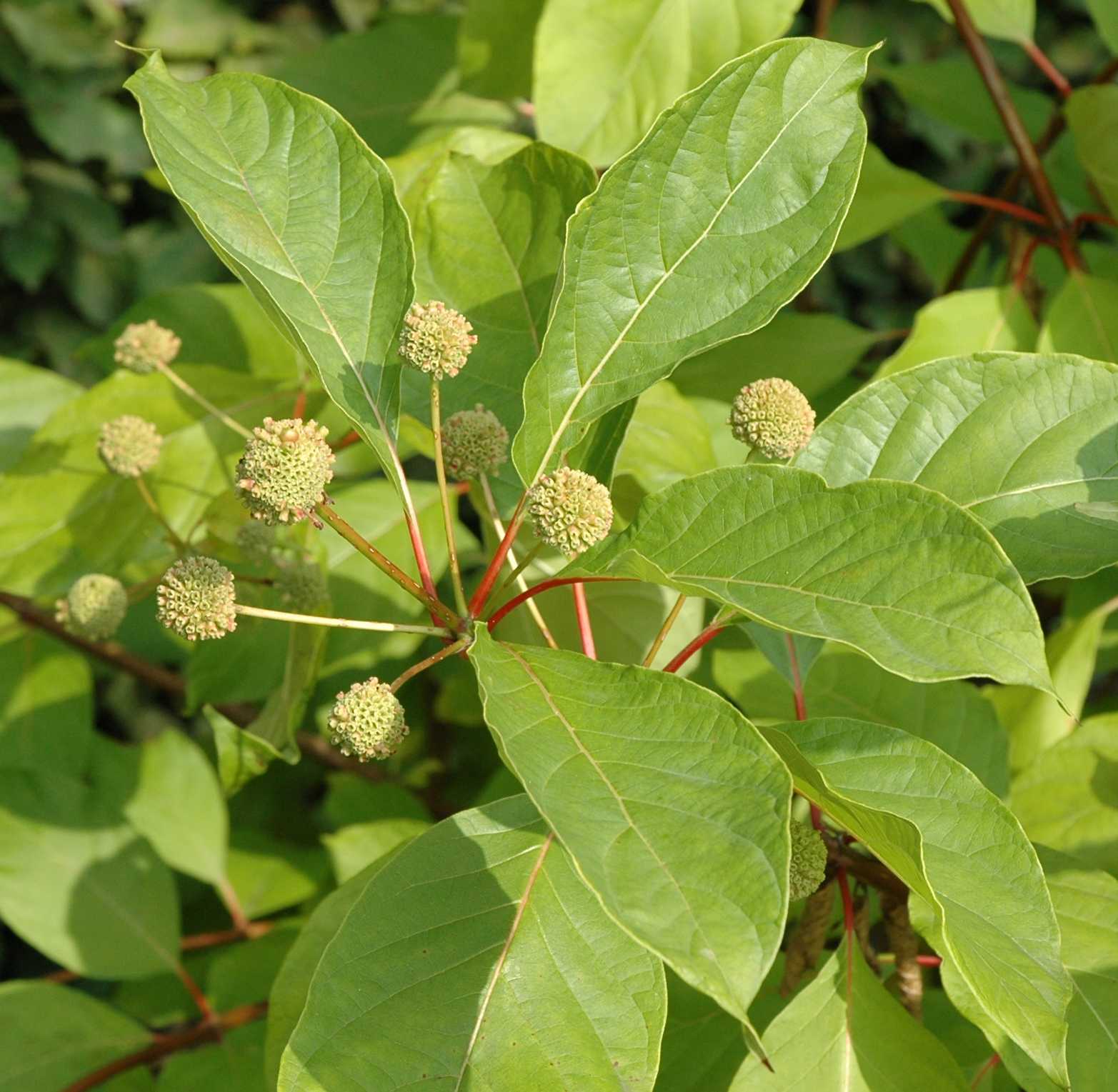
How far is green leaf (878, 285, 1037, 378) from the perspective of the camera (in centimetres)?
161

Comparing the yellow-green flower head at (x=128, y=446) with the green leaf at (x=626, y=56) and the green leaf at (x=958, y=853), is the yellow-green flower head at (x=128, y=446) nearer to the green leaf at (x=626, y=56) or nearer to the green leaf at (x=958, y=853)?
the green leaf at (x=626, y=56)

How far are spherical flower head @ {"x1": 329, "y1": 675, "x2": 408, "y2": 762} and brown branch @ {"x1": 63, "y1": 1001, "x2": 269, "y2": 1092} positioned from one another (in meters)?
1.11

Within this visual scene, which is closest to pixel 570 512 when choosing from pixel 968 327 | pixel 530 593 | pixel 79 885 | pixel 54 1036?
pixel 530 593

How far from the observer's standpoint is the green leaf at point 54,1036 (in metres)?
1.73

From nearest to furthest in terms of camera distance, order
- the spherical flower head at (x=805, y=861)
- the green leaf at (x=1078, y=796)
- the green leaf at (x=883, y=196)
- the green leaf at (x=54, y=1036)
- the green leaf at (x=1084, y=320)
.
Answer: the spherical flower head at (x=805, y=861) → the green leaf at (x=1078, y=796) → the green leaf at (x=1084, y=320) → the green leaf at (x=54, y=1036) → the green leaf at (x=883, y=196)

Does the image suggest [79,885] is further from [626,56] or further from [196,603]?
[626,56]

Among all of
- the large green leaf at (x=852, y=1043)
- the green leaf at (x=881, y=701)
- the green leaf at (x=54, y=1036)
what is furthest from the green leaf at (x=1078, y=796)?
the green leaf at (x=54, y=1036)

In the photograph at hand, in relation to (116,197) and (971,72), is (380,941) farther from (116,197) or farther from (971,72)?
(116,197)

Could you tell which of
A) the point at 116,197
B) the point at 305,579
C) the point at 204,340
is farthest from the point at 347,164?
the point at 116,197

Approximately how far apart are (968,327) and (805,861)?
995mm

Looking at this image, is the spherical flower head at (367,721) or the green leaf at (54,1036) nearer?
the spherical flower head at (367,721)

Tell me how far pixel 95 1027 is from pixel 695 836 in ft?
4.98

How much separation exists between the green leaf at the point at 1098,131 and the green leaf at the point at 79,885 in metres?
1.88

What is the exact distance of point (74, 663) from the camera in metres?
1.99
